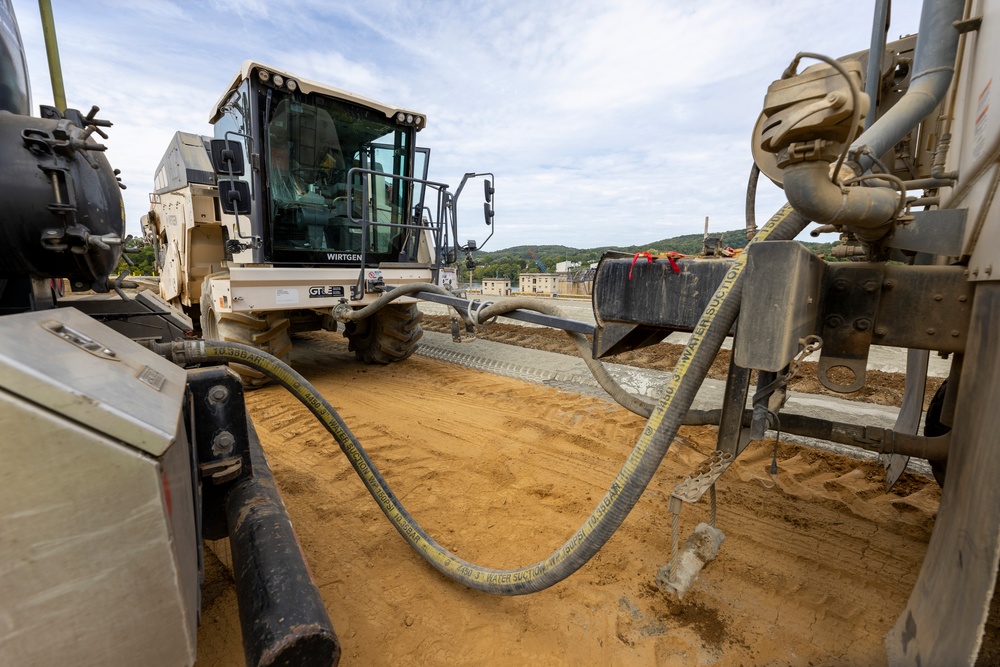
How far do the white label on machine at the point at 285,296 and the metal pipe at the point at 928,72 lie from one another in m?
4.64

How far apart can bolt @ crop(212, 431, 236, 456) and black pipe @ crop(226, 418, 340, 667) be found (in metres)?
0.16

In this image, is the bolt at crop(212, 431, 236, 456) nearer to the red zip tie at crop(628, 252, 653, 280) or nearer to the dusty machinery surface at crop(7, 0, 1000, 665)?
the dusty machinery surface at crop(7, 0, 1000, 665)

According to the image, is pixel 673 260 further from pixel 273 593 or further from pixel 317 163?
pixel 317 163

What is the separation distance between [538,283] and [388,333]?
18283 millimetres

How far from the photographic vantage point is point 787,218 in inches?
58.6

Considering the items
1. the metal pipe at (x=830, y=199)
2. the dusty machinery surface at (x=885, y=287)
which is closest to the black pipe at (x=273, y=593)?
the dusty machinery surface at (x=885, y=287)

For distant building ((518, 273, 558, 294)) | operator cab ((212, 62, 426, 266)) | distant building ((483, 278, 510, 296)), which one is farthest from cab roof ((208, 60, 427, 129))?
distant building ((518, 273, 558, 294))

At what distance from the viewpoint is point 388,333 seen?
621 cm

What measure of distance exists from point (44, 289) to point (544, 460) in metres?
2.92

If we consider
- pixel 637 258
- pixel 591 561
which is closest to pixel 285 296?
pixel 591 561

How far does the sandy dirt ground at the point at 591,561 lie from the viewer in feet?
5.91

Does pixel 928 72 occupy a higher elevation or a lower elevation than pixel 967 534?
higher

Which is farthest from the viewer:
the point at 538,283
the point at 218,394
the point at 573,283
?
the point at 538,283

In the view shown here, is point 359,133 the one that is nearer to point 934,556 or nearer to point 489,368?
point 489,368
